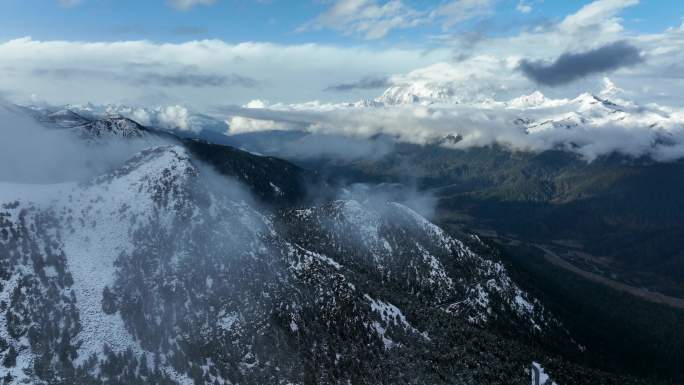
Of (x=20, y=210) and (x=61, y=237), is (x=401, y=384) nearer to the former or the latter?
(x=61, y=237)

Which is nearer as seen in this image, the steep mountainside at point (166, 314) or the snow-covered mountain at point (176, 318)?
the steep mountainside at point (166, 314)

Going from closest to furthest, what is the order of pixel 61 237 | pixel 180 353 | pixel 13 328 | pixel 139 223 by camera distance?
pixel 13 328 → pixel 180 353 → pixel 61 237 → pixel 139 223

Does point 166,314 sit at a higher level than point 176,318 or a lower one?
higher

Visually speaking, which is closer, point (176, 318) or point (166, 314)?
point (176, 318)

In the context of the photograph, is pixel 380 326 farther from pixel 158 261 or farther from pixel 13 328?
pixel 13 328

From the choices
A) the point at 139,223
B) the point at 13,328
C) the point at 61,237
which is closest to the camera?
the point at 13,328

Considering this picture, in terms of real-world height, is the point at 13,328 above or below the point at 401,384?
above

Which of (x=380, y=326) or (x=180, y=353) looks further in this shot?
(x=380, y=326)

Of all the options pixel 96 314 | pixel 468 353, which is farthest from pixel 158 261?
pixel 468 353

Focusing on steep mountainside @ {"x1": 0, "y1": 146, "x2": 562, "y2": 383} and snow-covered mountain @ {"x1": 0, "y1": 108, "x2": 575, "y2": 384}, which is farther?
snow-covered mountain @ {"x1": 0, "y1": 108, "x2": 575, "y2": 384}

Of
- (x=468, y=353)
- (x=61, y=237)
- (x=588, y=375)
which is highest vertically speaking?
(x=61, y=237)
